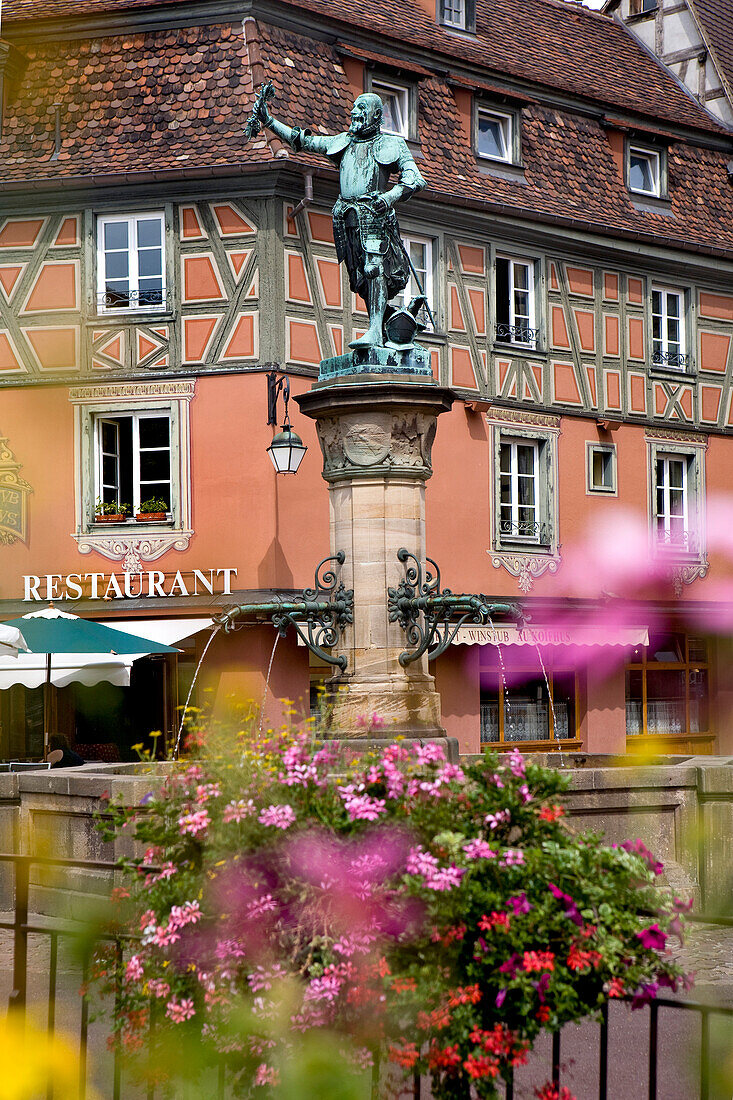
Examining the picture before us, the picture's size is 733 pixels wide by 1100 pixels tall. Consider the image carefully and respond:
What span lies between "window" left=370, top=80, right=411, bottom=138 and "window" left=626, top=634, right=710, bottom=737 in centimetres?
867

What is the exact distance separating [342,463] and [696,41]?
21.1m

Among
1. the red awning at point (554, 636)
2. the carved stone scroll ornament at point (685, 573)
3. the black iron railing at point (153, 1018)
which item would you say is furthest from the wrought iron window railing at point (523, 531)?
the black iron railing at point (153, 1018)

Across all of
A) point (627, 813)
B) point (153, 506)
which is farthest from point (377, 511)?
point (153, 506)

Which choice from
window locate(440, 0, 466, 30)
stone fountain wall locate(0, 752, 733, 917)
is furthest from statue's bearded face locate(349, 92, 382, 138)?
window locate(440, 0, 466, 30)

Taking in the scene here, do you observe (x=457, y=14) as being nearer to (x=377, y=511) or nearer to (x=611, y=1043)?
(x=377, y=511)

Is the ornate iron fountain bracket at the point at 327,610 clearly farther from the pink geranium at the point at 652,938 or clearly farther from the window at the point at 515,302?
the window at the point at 515,302

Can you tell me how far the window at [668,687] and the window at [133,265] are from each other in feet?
30.7

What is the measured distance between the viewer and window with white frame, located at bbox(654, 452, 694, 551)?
2470 centimetres

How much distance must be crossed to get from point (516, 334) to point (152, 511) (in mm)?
6294

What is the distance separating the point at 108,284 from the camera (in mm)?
20547

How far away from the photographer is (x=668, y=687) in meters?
24.7

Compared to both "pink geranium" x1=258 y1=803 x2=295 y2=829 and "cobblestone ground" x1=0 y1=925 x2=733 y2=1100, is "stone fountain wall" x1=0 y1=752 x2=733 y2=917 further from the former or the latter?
"pink geranium" x1=258 y1=803 x2=295 y2=829

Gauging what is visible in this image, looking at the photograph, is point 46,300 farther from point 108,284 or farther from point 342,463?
point 342,463

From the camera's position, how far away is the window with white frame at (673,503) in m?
24.7
